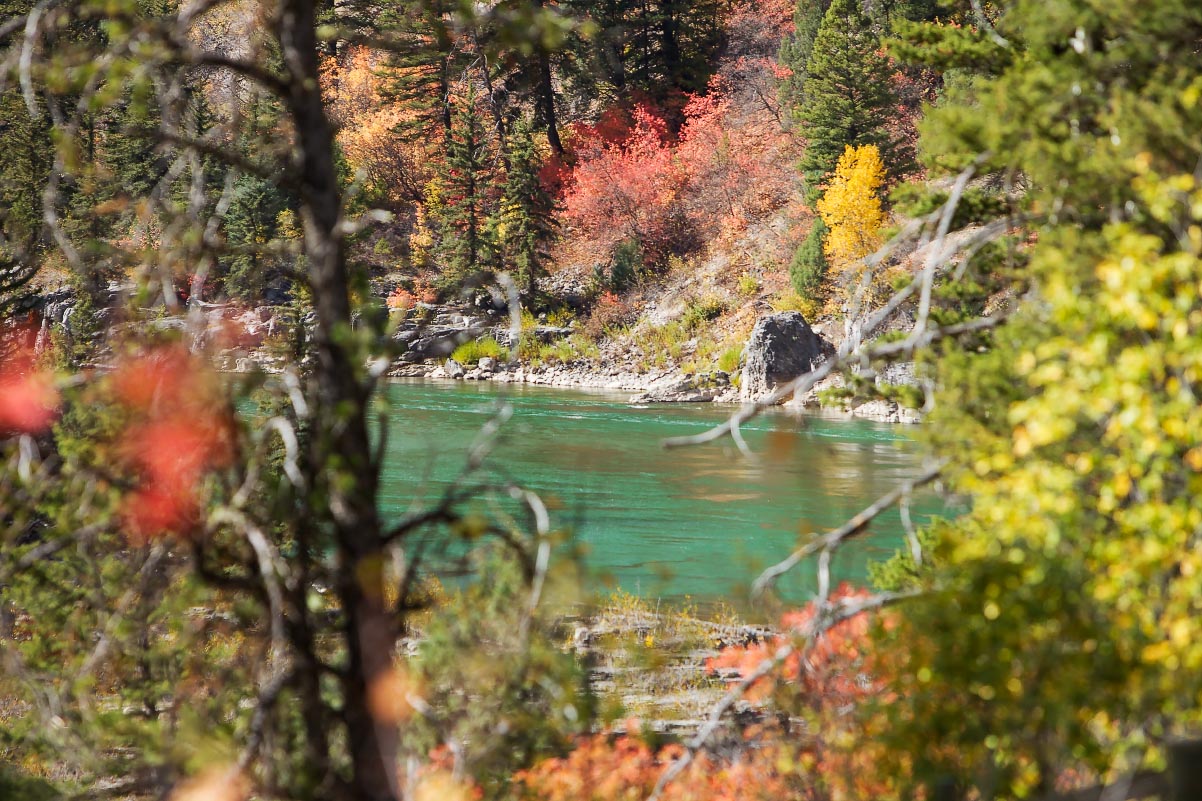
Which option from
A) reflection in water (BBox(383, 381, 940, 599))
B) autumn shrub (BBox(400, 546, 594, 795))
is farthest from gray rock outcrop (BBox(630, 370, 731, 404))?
autumn shrub (BBox(400, 546, 594, 795))

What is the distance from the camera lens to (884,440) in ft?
97.3

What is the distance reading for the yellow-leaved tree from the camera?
3862 centimetres

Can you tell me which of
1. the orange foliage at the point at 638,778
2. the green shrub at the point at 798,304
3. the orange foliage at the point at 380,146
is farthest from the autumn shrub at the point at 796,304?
the orange foliage at the point at 638,778

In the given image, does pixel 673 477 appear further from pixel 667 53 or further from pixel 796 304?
pixel 667 53

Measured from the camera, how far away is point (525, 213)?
47.2 metres

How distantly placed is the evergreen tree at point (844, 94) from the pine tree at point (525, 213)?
37.4 feet

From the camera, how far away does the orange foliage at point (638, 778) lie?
7.08m

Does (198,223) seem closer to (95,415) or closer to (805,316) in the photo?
(95,415)

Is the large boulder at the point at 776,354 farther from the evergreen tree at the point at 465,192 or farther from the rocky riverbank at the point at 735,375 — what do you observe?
the evergreen tree at the point at 465,192

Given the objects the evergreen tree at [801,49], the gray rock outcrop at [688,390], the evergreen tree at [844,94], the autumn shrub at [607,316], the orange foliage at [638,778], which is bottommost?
the orange foliage at [638,778]

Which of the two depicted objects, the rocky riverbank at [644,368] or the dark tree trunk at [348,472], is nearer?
the dark tree trunk at [348,472]

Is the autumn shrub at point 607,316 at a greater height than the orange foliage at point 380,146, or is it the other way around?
the orange foliage at point 380,146

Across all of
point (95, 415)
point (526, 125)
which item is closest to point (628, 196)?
point (526, 125)

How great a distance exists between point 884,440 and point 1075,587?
1022 inches
